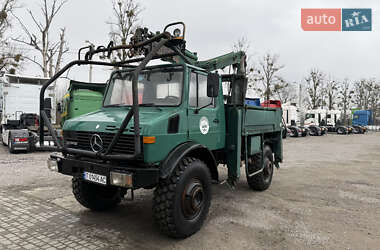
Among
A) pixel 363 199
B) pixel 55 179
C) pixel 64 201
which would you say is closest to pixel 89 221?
A: pixel 64 201

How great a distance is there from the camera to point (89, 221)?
428cm

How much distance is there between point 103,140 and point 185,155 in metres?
1.11

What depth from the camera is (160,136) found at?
11.3 feet

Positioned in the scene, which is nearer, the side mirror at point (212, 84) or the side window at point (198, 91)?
the side mirror at point (212, 84)

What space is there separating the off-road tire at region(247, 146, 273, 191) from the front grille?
3.23m

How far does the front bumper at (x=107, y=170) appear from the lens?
128 inches

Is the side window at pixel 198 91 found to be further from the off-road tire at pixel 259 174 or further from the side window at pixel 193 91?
the off-road tire at pixel 259 174

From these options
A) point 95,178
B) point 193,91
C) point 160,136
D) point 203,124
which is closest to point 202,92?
point 193,91

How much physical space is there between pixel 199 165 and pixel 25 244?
246 centimetres

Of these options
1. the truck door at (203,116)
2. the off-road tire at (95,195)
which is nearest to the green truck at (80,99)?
the off-road tire at (95,195)

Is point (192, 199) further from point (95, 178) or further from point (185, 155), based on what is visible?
point (95, 178)

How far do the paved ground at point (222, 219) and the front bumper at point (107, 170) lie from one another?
869 millimetres

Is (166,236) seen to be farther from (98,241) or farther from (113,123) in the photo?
(113,123)

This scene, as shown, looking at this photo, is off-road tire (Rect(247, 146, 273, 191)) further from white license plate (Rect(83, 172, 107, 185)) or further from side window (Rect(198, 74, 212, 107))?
white license plate (Rect(83, 172, 107, 185))
